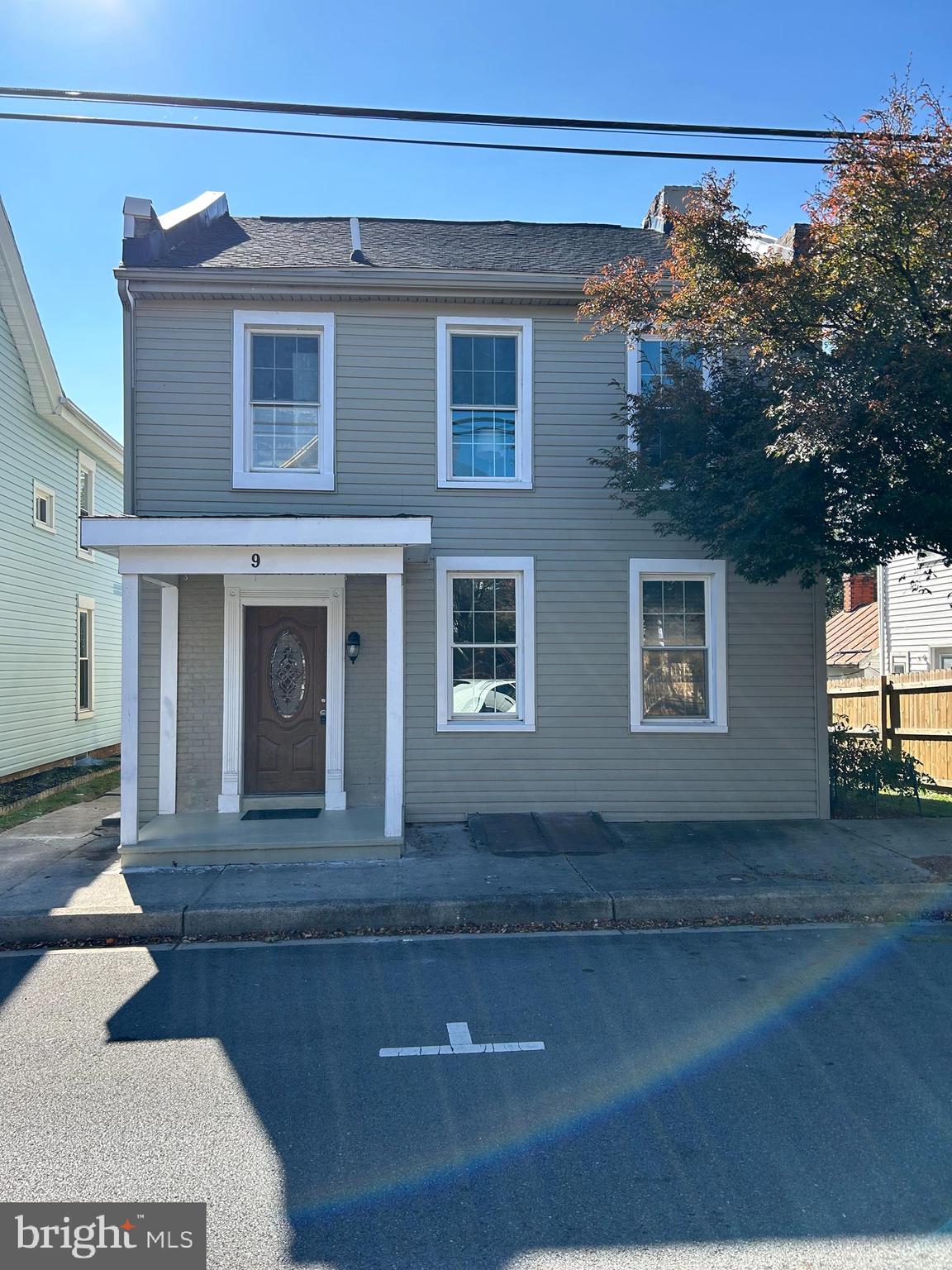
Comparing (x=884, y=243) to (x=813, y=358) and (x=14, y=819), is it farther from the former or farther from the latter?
(x=14, y=819)

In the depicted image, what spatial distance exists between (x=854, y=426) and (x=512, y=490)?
13.1ft

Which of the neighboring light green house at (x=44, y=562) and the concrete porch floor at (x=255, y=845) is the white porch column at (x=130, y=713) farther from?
the neighboring light green house at (x=44, y=562)

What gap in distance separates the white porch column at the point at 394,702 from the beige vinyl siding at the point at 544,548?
107cm

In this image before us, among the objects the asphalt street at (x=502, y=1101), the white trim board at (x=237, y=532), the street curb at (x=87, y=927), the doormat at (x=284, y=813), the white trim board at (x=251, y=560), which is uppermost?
the white trim board at (x=237, y=532)

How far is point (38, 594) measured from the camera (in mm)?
15125

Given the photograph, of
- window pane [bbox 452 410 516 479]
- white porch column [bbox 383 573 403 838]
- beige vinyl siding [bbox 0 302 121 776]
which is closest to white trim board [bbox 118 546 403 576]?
white porch column [bbox 383 573 403 838]

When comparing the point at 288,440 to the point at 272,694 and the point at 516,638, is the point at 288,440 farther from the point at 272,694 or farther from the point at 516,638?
the point at 516,638

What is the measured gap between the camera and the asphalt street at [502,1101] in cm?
325

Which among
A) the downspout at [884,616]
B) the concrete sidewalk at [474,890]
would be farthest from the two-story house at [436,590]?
the downspout at [884,616]

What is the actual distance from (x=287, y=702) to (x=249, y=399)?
341cm

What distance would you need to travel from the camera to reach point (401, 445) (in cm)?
1033

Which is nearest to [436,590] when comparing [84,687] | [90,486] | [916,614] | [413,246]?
[413,246]

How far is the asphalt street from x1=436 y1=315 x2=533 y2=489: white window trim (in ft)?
18.1

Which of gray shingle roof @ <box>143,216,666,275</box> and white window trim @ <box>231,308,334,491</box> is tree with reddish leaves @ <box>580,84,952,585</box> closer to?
gray shingle roof @ <box>143,216,666,275</box>
